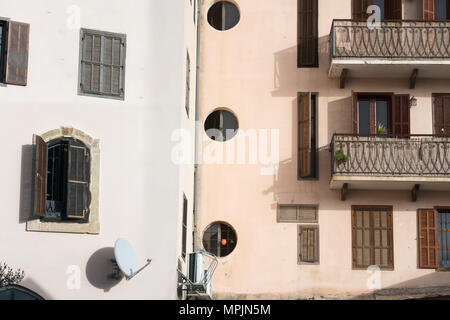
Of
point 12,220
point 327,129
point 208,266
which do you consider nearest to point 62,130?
point 12,220

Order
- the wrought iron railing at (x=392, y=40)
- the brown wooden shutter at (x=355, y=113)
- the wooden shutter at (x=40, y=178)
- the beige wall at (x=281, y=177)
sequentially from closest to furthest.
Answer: the wooden shutter at (x=40, y=178) → the beige wall at (x=281, y=177) → the wrought iron railing at (x=392, y=40) → the brown wooden shutter at (x=355, y=113)

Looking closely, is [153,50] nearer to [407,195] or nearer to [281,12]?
[281,12]

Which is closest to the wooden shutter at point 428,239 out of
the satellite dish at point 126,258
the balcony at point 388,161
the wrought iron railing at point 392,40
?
the balcony at point 388,161

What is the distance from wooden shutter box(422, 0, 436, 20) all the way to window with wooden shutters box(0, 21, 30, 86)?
10288 mm

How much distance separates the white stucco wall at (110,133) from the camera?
2042cm

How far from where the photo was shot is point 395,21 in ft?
84.1

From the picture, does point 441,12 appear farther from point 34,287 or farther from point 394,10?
point 34,287

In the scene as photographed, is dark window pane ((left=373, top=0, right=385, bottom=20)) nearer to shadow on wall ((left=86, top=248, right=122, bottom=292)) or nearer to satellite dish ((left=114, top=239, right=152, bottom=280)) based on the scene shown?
satellite dish ((left=114, top=239, right=152, bottom=280))

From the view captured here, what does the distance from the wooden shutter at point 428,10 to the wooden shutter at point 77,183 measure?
997cm

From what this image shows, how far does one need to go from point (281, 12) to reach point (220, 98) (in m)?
2.68

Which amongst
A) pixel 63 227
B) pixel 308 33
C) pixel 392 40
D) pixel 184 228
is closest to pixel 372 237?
pixel 392 40

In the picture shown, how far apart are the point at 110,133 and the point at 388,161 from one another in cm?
713

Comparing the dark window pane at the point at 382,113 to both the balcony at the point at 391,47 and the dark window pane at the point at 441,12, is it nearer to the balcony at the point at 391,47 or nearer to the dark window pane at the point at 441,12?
the balcony at the point at 391,47

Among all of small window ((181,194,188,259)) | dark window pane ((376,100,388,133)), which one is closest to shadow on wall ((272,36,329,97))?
dark window pane ((376,100,388,133))
